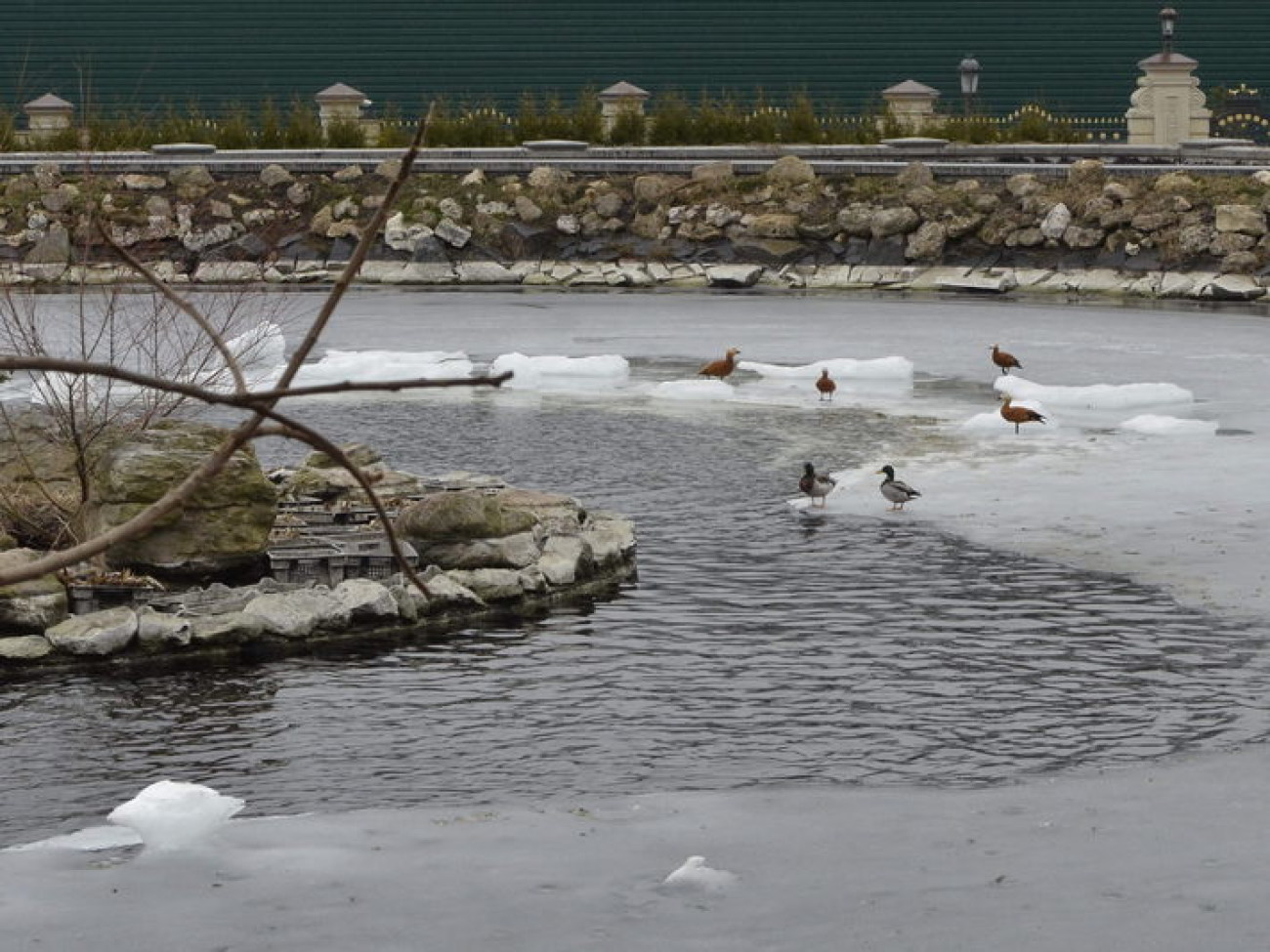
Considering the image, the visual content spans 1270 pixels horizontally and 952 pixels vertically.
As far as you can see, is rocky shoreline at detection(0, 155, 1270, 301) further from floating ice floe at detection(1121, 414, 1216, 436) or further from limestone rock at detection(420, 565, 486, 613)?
limestone rock at detection(420, 565, 486, 613)

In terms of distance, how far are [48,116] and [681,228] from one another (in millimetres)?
17469

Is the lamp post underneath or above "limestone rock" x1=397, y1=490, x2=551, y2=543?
above

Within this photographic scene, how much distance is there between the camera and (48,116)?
51.1 meters

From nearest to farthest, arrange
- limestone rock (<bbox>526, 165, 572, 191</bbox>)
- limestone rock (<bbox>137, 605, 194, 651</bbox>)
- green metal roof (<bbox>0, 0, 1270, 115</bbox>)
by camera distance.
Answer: limestone rock (<bbox>137, 605, 194, 651</bbox>) < limestone rock (<bbox>526, 165, 572, 191</bbox>) < green metal roof (<bbox>0, 0, 1270, 115</bbox>)

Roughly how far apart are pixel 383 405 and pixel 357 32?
31.1m

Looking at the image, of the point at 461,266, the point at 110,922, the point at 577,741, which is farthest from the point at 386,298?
the point at 110,922

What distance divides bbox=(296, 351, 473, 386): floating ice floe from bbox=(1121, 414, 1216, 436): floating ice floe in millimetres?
8188

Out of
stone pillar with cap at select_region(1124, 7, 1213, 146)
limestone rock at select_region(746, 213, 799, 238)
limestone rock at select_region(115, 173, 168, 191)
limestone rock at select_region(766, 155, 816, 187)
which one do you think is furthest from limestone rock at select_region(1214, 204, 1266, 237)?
limestone rock at select_region(115, 173, 168, 191)

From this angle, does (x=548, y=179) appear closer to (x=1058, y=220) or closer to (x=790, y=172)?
(x=790, y=172)

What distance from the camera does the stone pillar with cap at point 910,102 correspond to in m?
51.1

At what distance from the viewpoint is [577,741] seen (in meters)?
12.4

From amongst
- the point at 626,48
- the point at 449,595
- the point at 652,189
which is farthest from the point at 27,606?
the point at 626,48

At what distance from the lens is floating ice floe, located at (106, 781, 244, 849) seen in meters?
10.7

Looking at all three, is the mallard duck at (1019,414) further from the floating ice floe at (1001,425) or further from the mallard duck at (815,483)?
the mallard duck at (815,483)
